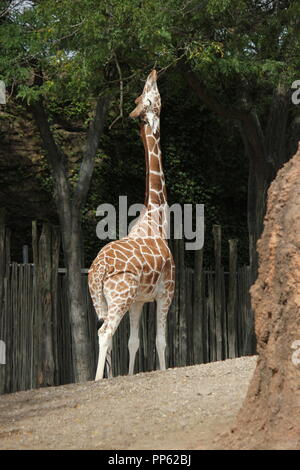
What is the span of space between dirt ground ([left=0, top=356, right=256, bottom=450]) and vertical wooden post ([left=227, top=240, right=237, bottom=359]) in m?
3.77

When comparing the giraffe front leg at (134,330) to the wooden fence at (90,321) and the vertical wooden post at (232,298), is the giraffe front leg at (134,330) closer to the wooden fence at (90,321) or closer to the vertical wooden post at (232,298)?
the wooden fence at (90,321)

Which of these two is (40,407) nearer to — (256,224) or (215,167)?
(256,224)

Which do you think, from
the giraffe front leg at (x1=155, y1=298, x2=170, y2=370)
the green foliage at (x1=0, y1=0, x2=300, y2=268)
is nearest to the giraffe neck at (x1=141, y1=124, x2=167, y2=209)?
the green foliage at (x1=0, y1=0, x2=300, y2=268)

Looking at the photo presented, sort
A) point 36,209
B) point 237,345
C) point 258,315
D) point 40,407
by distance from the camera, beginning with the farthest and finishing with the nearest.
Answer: point 36,209
point 237,345
point 40,407
point 258,315

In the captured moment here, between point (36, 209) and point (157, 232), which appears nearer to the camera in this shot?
point (157, 232)

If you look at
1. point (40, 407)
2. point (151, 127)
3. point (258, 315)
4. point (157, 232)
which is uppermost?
point (151, 127)

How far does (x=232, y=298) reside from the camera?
460 inches

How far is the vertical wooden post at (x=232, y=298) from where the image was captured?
11.7 meters

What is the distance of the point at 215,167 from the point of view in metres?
14.2

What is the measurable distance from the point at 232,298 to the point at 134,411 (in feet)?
19.9

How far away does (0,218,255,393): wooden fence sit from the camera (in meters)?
9.94
